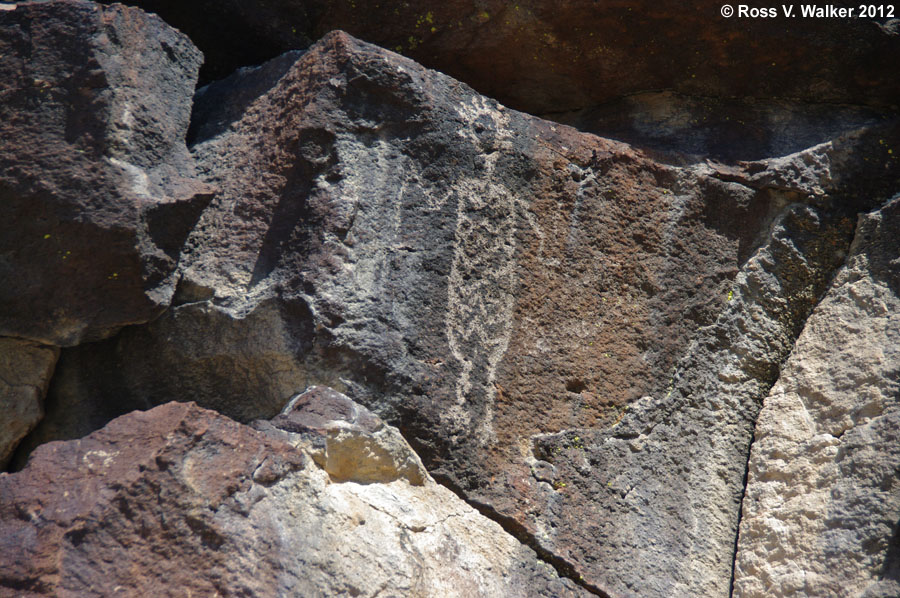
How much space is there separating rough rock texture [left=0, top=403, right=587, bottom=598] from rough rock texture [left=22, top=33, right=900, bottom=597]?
18 centimetres

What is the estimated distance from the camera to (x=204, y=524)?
1213mm

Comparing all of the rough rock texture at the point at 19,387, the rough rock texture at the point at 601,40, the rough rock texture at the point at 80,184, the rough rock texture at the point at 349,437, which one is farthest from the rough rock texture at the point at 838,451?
the rough rock texture at the point at 19,387

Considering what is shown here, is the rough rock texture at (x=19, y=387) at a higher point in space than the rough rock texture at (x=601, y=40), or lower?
lower

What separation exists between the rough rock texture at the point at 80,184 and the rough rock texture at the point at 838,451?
1.27 m

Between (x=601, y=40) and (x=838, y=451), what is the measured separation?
3.58 ft

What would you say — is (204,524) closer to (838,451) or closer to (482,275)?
(482,275)

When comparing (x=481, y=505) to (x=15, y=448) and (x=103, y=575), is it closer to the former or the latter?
(x=103, y=575)

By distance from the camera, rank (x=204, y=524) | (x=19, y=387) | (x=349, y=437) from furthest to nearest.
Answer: (x=19, y=387) < (x=349, y=437) < (x=204, y=524)

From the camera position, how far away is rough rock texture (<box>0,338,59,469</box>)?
154 cm

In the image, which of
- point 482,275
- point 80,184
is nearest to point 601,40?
point 482,275

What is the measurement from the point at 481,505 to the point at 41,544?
75cm

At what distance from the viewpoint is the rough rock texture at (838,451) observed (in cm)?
145

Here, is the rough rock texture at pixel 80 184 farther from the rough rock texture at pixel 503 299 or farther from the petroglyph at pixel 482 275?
the petroglyph at pixel 482 275

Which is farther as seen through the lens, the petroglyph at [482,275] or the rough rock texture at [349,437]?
the petroglyph at [482,275]
